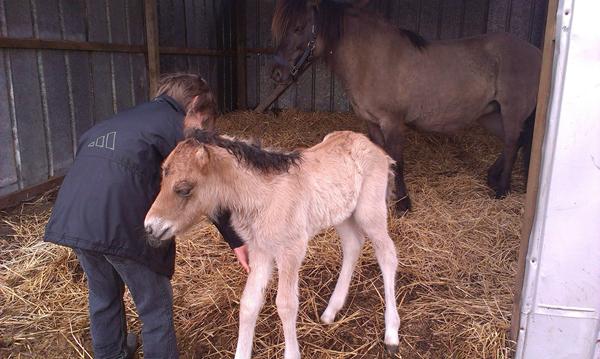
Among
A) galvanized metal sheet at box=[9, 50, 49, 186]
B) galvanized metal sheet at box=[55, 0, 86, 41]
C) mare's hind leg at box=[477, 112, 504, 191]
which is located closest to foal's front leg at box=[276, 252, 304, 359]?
galvanized metal sheet at box=[9, 50, 49, 186]

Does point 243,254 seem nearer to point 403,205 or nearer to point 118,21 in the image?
point 403,205

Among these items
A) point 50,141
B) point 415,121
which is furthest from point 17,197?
point 415,121

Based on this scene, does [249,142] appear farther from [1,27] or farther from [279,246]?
[1,27]

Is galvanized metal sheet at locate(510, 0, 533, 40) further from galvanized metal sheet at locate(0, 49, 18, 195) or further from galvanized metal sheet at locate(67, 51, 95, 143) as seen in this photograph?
galvanized metal sheet at locate(0, 49, 18, 195)

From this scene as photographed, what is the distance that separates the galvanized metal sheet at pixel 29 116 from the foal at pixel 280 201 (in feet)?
10.3

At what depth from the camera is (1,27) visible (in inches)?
156

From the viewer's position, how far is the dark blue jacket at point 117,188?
6.49ft

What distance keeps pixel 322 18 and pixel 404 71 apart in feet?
3.33

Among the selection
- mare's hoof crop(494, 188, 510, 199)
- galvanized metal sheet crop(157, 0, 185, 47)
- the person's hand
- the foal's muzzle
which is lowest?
mare's hoof crop(494, 188, 510, 199)

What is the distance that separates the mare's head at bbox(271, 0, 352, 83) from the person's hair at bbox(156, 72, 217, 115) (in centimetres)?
230

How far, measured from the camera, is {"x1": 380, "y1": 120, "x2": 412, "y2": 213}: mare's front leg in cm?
452

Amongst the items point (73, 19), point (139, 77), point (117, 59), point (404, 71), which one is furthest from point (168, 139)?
point (139, 77)

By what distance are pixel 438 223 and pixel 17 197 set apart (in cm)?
396

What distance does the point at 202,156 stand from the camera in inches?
74.4
